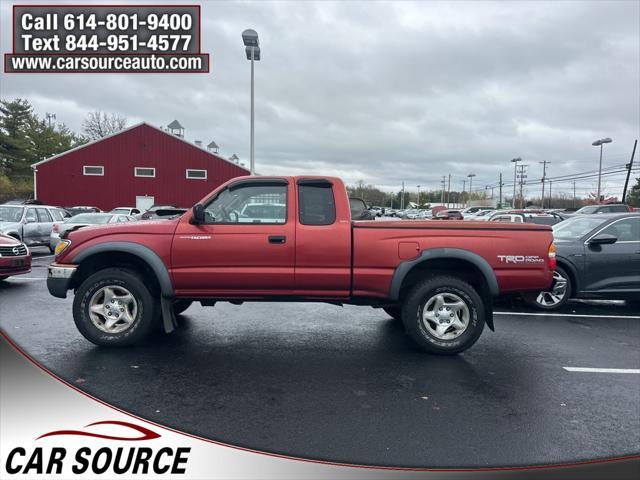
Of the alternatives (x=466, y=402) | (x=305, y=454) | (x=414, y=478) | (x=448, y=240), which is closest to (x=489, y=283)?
(x=448, y=240)

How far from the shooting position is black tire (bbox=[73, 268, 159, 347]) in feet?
16.1

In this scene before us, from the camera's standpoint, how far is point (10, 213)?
13.9 m

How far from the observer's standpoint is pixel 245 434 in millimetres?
3111

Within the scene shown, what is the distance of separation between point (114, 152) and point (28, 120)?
27.3 metres

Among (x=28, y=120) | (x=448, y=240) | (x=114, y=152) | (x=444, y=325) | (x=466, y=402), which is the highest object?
(x=28, y=120)

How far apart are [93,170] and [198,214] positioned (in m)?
33.5

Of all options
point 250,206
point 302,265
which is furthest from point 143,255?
point 302,265

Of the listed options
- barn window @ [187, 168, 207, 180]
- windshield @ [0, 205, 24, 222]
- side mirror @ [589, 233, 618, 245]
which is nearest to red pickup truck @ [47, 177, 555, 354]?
side mirror @ [589, 233, 618, 245]

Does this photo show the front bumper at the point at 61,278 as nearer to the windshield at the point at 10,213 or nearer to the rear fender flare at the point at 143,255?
the rear fender flare at the point at 143,255

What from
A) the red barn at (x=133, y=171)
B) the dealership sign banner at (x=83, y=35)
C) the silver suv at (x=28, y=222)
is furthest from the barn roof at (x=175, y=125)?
the dealership sign banner at (x=83, y=35)

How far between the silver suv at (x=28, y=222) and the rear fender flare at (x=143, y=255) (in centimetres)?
1041

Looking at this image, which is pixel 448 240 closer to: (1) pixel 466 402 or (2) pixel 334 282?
(2) pixel 334 282

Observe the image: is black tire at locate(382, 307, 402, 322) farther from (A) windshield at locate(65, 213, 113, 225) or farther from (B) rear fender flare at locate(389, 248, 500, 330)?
(A) windshield at locate(65, 213, 113, 225)

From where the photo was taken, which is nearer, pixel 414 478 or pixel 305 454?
pixel 414 478
